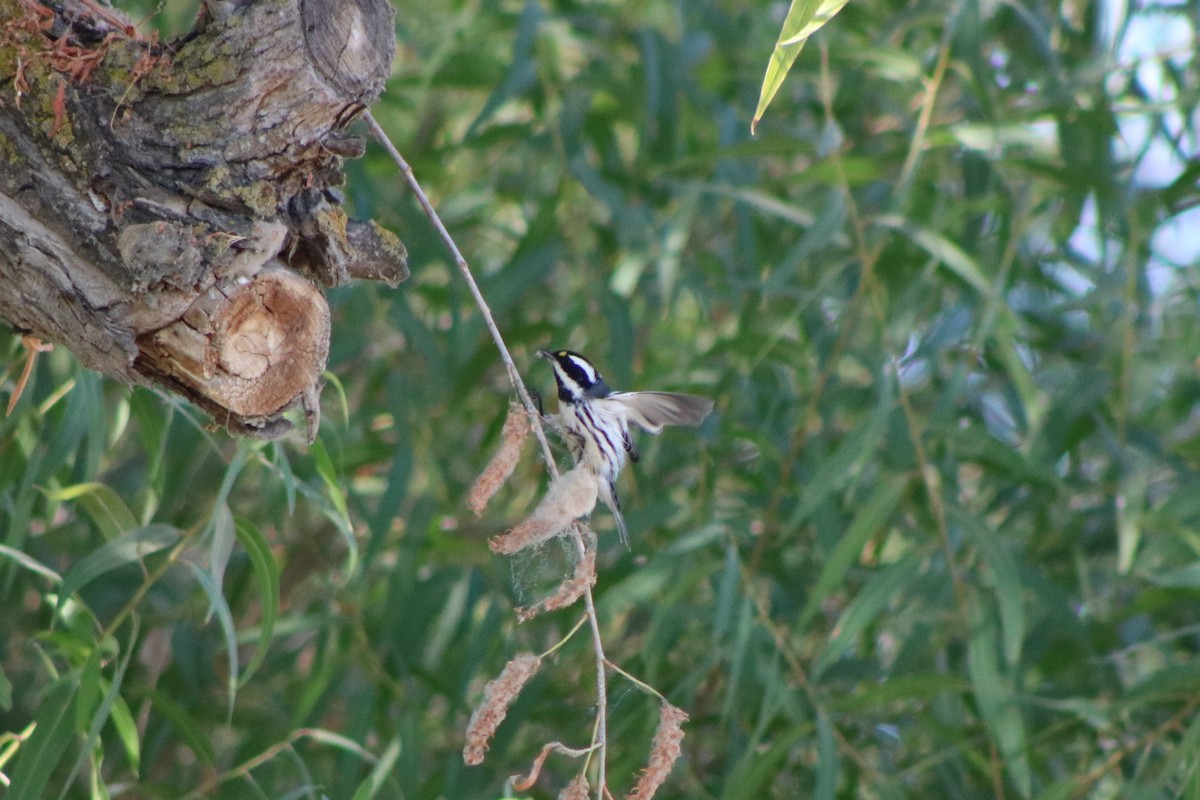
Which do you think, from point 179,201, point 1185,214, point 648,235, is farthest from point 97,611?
point 1185,214

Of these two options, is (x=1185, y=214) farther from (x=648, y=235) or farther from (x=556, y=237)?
(x=556, y=237)

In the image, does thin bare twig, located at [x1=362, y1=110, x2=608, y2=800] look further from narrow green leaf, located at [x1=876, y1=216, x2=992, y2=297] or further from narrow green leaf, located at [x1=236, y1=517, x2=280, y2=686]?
narrow green leaf, located at [x1=876, y1=216, x2=992, y2=297]

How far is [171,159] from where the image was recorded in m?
1.41

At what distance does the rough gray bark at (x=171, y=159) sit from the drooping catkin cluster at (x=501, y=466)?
292 millimetres

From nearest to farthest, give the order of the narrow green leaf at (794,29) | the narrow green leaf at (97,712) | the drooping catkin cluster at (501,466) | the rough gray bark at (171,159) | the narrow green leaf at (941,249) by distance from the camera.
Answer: the narrow green leaf at (794,29) → the rough gray bark at (171,159) → the drooping catkin cluster at (501,466) → the narrow green leaf at (97,712) → the narrow green leaf at (941,249)

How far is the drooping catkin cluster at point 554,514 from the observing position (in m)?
1.55

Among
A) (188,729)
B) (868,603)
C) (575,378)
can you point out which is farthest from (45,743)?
(868,603)

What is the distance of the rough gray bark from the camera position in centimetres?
138

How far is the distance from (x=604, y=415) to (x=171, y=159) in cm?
117

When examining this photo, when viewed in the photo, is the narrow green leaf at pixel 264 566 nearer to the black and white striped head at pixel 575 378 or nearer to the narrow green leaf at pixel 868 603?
the black and white striped head at pixel 575 378

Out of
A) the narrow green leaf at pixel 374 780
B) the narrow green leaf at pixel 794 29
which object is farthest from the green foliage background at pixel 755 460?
the narrow green leaf at pixel 794 29

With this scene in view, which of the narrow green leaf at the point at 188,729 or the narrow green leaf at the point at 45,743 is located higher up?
the narrow green leaf at the point at 45,743

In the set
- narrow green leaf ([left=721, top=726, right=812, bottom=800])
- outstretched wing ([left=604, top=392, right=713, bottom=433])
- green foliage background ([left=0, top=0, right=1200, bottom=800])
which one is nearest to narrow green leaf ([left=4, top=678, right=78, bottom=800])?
green foliage background ([left=0, top=0, right=1200, bottom=800])

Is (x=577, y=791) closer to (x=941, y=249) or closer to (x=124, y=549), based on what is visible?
(x=124, y=549)
